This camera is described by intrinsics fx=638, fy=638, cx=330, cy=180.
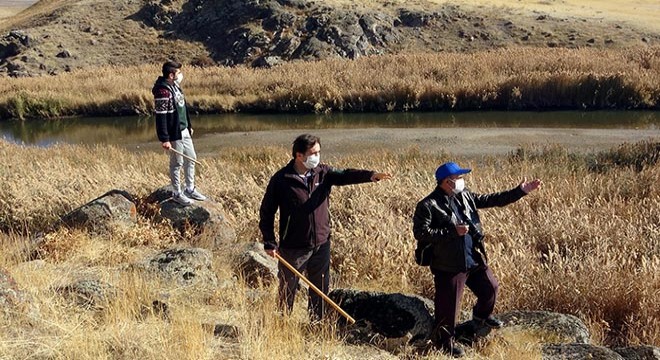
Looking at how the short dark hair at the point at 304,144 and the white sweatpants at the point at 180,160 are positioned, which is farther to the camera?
the white sweatpants at the point at 180,160

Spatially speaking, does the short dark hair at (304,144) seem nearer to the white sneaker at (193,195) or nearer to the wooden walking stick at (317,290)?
the wooden walking stick at (317,290)

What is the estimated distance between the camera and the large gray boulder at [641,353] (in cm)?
467

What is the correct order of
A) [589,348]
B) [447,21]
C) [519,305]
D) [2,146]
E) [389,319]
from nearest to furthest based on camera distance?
[589,348] < [389,319] < [519,305] < [2,146] < [447,21]

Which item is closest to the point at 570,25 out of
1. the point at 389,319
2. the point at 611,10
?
the point at 611,10

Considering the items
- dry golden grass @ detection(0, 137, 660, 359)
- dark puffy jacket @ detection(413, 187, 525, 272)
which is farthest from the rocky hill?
dark puffy jacket @ detection(413, 187, 525, 272)

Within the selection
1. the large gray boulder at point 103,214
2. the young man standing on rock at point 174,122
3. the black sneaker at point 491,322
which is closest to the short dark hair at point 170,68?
the young man standing on rock at point 174,122

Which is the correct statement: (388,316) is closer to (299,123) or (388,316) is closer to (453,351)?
(453,351)

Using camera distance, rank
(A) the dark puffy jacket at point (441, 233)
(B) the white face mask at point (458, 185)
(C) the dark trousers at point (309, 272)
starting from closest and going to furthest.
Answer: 1. (A) the dark puffy jacket at point (441, 233)
2. (B) the white face mask at point (458, 185)
3. (C) the dark trousers at point (309, 272)

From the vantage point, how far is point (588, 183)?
1058cm

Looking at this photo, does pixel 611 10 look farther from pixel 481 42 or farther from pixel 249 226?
pixel 249 226

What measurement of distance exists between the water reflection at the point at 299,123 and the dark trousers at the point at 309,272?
19362 millimetres

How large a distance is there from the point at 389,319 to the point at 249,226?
4.39 m

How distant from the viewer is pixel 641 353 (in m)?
4.73

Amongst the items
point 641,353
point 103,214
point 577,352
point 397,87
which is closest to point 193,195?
point 103,214
